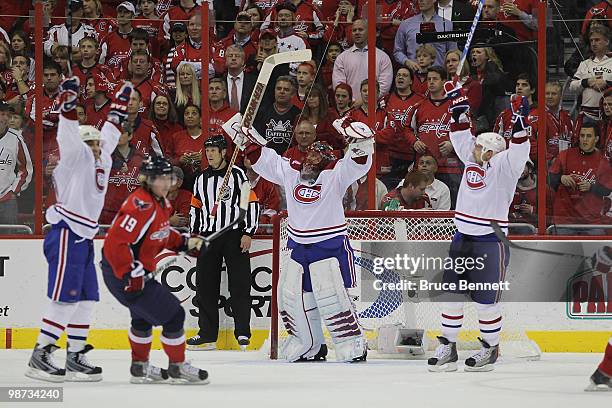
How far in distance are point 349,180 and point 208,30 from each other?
1.55 metres

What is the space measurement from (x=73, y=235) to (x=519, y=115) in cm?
252

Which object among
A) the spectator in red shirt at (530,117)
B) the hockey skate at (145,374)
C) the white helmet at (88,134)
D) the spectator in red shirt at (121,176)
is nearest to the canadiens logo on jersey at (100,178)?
the white helmet at (88,134)

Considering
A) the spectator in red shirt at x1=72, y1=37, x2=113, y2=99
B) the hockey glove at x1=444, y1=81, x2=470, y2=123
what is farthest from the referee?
the hockey glove at x1=444, y1=81, x2=470, y2=123

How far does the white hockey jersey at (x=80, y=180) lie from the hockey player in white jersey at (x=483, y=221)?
2018 millimetres

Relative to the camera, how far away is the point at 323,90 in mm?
8359

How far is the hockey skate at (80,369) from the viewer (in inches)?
252

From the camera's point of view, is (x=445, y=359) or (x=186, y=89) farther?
(x=186, y=89)

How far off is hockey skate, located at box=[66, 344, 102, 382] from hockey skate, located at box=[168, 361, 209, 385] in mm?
435

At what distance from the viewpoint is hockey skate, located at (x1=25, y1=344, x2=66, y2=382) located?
20.5 feet

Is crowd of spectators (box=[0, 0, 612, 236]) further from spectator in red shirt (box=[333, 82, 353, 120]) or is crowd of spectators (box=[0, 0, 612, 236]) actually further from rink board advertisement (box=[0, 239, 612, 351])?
rink board advertisement (box=[0, 239, 612, 351])

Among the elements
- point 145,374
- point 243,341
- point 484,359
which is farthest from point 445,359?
point 145,374

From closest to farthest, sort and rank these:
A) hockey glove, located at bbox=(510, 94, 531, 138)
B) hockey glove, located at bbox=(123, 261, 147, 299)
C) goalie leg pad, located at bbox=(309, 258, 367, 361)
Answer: hockey glove, located at bbox=(123, 261, 147, 299)
hockey glove, located at bbox=(510, 94, 531, 138)
goalie leg pad, located at bbox=(309, 258, 367, 361)

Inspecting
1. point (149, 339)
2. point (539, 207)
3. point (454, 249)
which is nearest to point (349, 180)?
point (454, 249)

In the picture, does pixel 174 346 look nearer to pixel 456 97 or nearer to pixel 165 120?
pixel 456 97
